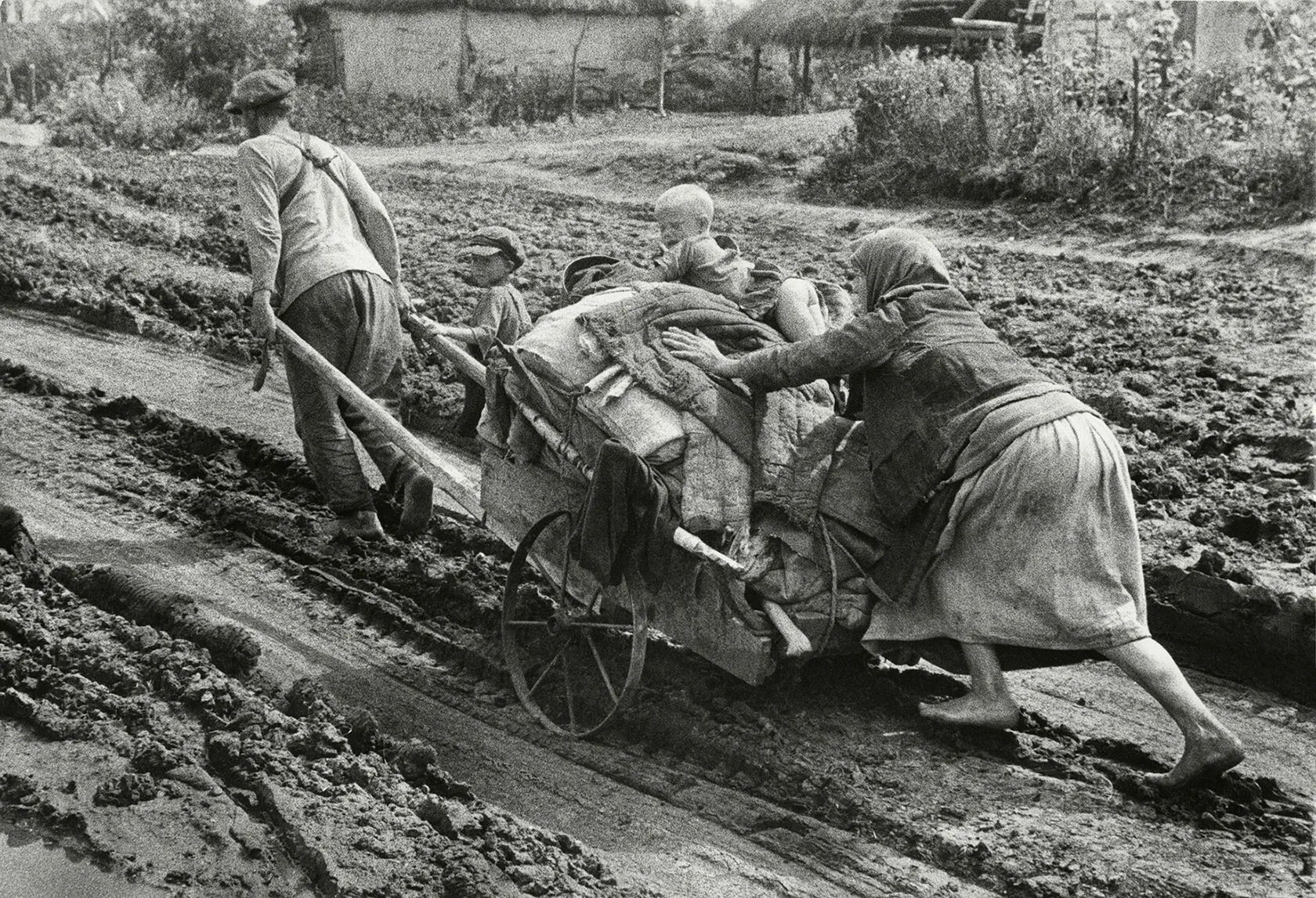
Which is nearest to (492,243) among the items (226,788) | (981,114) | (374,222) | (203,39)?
(374,222)

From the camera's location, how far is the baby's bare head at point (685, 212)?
17.2 feet

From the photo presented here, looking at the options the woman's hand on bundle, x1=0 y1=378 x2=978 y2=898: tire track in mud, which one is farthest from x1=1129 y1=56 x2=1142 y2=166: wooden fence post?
x1=0 y1=378 x2=978 y2=898: tire track in mud

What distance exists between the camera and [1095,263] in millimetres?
11547

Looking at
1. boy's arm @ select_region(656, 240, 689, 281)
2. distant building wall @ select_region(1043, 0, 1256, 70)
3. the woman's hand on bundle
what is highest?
distant building wall @ select_region(1043, 0, 1256, 70)

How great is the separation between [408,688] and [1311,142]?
396 inches

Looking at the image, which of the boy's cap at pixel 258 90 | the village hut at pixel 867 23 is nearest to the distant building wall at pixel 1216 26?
the village hut at pixel 867 23

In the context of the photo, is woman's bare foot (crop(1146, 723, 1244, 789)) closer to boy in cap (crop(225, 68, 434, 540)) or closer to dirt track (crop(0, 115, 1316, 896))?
dirt track (crop(0, 115, 1316, 896))

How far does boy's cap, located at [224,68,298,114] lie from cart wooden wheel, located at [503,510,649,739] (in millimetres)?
2542

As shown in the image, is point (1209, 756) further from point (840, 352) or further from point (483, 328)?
point (483, 328)

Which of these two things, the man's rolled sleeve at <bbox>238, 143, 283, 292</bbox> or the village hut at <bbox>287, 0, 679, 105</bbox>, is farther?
the village hut at <bbox>287, 0, 679, 105</bbox>

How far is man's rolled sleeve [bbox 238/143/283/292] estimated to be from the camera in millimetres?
6258

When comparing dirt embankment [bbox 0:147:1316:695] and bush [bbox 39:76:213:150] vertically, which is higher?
bush [bbox 39:76:213:150]

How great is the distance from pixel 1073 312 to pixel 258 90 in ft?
20.0

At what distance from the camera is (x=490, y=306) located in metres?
6.49
